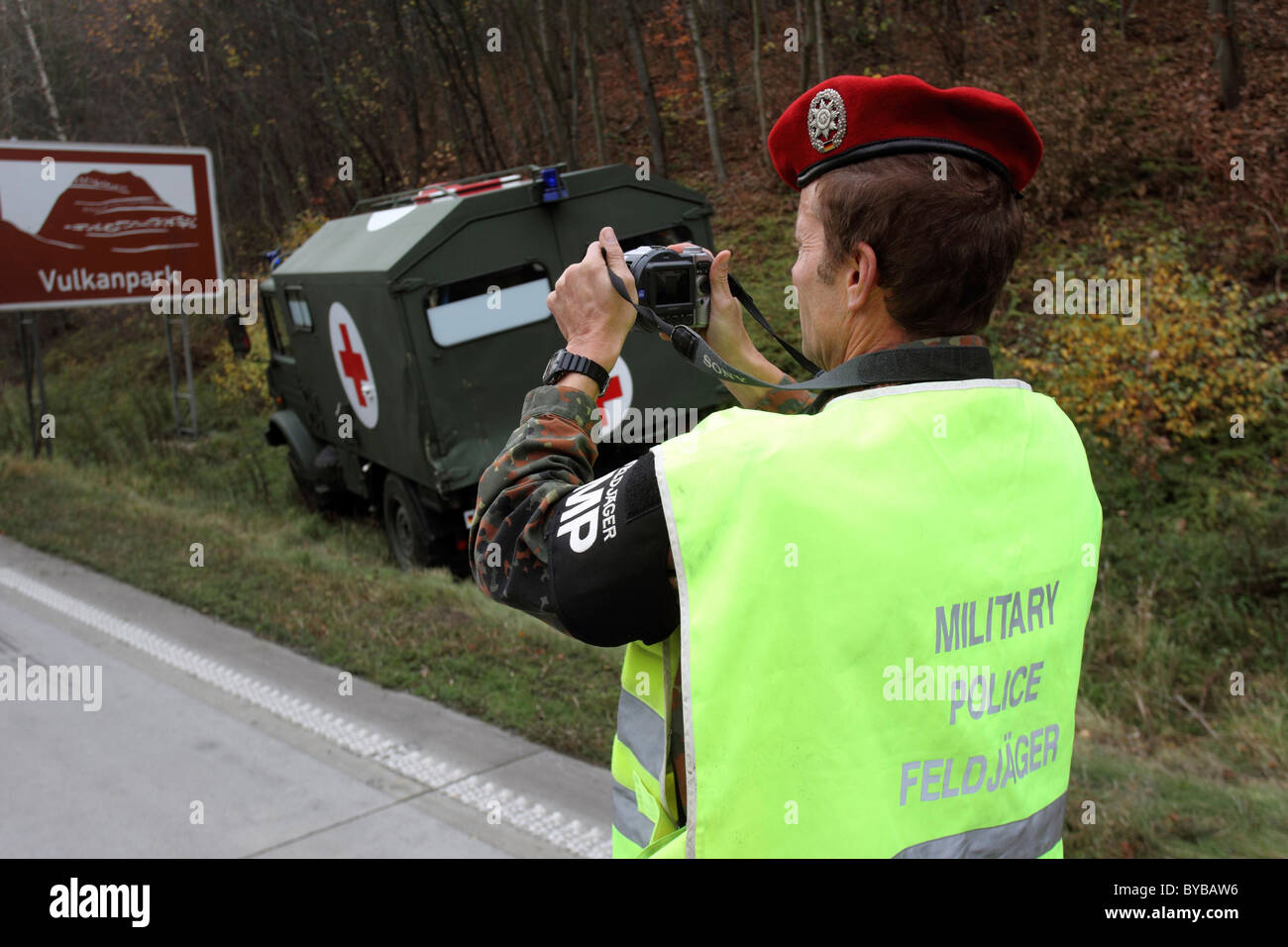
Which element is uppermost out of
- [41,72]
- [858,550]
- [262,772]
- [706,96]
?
[41,72]

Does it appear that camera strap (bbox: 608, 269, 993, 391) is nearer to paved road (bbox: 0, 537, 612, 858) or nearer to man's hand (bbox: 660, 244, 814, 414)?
man's hand (bbox: 660, 244, 814, 414)

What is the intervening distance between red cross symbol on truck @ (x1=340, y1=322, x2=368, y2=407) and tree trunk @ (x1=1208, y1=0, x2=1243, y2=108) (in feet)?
27.1

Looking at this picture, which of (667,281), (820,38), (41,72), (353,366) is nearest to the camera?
(667,281)

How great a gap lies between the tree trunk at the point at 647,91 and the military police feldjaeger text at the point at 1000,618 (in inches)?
614

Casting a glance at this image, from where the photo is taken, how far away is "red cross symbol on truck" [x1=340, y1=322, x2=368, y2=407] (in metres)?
8.89

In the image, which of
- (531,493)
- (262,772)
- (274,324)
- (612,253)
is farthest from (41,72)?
(531,493)

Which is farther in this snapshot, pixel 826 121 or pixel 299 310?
pixel 299 310

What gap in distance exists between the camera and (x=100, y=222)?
51.2 ft

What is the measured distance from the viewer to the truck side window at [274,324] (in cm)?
1091

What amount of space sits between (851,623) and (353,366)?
8.23 meters

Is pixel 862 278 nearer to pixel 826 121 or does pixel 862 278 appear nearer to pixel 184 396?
pixel 826 121

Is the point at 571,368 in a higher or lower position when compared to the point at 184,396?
higher

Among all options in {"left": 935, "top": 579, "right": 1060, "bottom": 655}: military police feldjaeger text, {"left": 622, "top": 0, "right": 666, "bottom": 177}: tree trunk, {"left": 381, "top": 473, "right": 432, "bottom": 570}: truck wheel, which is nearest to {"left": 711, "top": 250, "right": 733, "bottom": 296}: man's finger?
{"left": 935, "top": 579, "right": 1060, "bottom": 655}: military police feldjaeger text

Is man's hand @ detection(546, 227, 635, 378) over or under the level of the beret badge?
under
